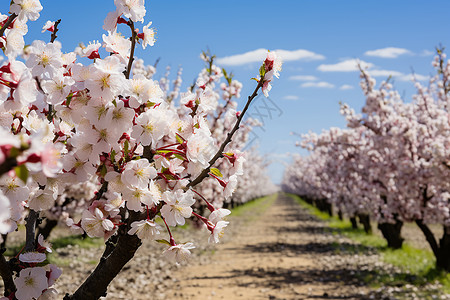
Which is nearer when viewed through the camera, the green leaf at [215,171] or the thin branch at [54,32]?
the green leaf at [215,171]

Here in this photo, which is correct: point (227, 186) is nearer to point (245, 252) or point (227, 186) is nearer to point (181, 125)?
point (181, 125)

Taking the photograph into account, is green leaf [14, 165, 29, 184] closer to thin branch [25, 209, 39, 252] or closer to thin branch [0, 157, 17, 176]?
thin branch [0, 157, 17, 176]

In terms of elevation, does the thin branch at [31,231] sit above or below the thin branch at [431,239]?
above

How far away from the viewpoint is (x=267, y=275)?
9.92 metres

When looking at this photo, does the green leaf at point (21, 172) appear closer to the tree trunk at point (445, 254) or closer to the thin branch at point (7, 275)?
the thin branch at point (7, 275)

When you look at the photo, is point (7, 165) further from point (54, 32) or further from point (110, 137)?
point (54, 32)

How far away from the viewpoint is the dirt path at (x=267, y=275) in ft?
27.0

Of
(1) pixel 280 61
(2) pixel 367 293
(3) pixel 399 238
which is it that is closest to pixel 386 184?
(3) pixel 399 238

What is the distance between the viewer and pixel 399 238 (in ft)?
43.1

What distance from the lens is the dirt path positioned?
8.23m

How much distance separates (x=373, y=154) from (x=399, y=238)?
113 inches

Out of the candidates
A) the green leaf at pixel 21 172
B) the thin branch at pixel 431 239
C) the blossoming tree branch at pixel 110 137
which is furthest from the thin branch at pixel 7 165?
the thin branch at pixel 431 239

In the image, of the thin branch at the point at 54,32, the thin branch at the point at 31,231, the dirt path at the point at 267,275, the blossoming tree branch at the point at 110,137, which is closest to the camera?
the blossoming tree branch at the point at 110,137

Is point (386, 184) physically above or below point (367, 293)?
above
